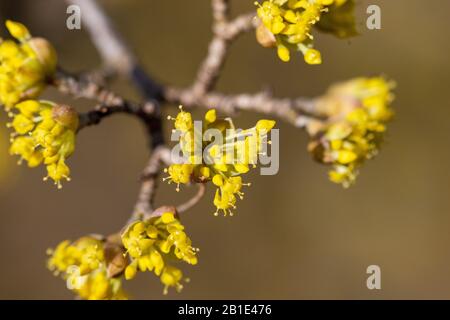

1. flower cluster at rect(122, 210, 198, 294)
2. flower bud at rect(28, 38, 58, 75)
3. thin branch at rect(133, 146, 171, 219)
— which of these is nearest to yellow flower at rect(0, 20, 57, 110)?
flower bud at rect(28, 38, 58, 75)

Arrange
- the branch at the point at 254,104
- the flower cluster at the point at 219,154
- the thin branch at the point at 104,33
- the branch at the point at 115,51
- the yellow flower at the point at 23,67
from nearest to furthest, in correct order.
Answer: the flower cluster at the point at 219,154 → the yellow flower at the point at 23,67 → the branch at the point at 254,104 → the branch at the point at 115,51 → the thin branch at the point at 104,33

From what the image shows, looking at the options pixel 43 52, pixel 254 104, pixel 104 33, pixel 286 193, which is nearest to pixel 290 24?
pixel 254 104

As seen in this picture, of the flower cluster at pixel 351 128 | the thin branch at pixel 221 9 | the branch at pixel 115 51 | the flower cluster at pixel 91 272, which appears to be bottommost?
the flower cluster at pixel 91 272

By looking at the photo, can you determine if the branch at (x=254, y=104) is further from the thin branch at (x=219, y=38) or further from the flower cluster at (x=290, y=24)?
the flower cluster at (x=290, y=24)

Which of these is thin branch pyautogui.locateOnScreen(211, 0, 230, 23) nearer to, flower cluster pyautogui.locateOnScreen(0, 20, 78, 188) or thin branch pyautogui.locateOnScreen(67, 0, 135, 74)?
flower cluster pyautogui.locateOnScreen(0, 20, 78, 188)

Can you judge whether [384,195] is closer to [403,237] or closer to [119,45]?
[403,237]

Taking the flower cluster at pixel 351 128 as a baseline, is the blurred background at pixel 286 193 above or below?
above

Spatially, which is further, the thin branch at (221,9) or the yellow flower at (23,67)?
the thin branch at (221,9)

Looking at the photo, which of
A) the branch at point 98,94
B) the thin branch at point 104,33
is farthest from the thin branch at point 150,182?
the thin branch at point 104,33
